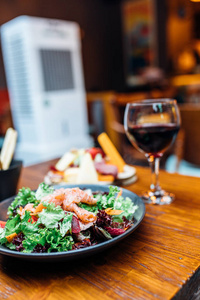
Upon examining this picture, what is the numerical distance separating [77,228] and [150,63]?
21.5ft

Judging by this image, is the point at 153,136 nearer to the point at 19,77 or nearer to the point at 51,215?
the point at 51,215

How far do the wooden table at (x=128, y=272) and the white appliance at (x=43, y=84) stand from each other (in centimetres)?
408

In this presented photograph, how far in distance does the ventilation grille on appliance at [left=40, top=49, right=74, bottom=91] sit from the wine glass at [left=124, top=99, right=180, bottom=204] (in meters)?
4.26

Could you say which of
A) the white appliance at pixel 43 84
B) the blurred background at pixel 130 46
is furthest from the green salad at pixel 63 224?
the blurred background at pixel 130 46

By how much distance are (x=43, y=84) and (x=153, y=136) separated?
169 inches

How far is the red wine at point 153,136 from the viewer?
74 centimetres

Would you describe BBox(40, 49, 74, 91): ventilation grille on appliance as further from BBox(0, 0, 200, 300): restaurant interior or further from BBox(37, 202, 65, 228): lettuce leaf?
BBox(37, 202, 65, 228): lettuce leaf

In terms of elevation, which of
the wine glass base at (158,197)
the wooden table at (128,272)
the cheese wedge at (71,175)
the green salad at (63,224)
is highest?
the green salad at (63,224)

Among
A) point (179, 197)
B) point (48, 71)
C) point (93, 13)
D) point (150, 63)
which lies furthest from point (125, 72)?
point (179, 197)

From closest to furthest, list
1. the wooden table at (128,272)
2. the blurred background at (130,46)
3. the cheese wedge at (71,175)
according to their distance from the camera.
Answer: the wooden table at (128,272), the cheese wedge at (71,175), the blurred background at (130,46)

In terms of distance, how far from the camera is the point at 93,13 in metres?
6.23

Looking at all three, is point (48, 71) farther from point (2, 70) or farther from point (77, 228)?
point (77, 228)

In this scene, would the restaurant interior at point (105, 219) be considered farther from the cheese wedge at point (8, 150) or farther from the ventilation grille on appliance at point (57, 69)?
the ventilation grille on appliance at point (57, 69)

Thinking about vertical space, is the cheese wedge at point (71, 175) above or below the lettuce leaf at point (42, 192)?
below
